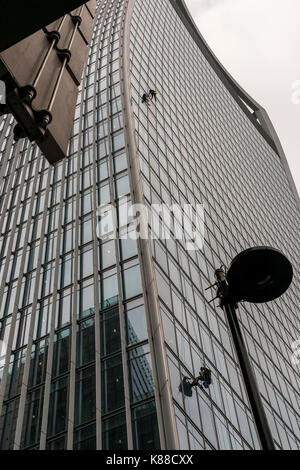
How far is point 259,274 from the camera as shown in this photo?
6969mm

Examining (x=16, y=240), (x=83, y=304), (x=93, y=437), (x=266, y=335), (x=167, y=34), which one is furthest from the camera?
(x=167, y=34)

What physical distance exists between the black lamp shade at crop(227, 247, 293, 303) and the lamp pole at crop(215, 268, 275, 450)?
0.50ft

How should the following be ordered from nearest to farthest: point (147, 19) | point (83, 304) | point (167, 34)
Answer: point (83, 304) → point (147, 19) → point (167, 34)

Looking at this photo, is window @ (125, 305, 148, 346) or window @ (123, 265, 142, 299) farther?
window @ (123, 265, 142, 299)

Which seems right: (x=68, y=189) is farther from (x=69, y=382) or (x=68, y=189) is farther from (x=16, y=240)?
Answer: (x=69, y=382)

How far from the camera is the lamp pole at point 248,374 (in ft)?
17.7

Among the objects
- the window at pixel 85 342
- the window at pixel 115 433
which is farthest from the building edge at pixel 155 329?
the window at pixel 85 342

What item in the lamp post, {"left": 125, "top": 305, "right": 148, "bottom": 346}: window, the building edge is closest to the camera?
the lamp post

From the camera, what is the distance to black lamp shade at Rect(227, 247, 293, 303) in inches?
270

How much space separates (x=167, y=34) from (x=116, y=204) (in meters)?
61.8

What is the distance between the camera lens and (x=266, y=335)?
46.5 metres

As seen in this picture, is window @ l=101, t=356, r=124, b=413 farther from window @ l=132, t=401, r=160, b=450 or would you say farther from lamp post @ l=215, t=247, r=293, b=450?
lamp post @ l=215, t=247, r=293, b=450

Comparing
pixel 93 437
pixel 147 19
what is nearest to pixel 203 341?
pixel 93 437

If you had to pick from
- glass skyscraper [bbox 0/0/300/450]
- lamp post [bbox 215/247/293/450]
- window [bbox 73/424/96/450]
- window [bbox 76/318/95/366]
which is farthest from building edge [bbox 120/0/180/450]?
lamp post [bbox 215/247/293/450]
